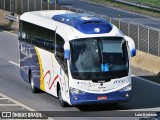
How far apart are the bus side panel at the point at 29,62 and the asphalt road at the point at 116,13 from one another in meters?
28.0

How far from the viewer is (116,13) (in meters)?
67.6

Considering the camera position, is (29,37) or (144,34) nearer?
(29,37)

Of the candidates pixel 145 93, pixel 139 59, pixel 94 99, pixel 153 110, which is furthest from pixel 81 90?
pixel 139 59

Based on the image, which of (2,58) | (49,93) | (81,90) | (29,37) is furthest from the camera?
(2,58)

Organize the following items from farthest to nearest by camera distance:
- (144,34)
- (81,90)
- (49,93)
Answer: (144,34), (49,93), (81,90)

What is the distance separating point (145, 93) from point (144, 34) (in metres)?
6.07

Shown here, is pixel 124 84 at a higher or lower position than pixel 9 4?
higher

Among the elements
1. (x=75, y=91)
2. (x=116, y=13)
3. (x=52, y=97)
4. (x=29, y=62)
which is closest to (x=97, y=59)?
(x=75, y=91)

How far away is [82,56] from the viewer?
27391 mm

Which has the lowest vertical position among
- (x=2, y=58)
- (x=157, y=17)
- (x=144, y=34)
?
(x=157, y=17)

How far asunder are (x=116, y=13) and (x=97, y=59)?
133ft

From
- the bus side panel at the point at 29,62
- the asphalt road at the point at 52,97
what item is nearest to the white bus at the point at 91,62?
the asphalt road at the point at 52,97

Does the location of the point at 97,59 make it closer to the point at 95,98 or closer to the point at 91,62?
the point at 91,62

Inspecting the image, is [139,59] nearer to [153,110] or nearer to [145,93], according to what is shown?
[145,93]
